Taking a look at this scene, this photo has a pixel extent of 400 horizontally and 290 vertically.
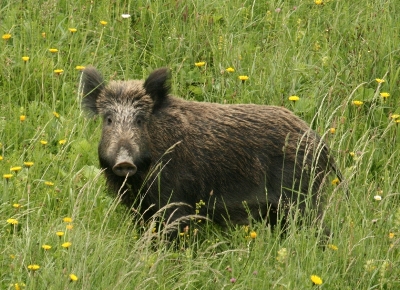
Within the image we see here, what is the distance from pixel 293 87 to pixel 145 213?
2040mm

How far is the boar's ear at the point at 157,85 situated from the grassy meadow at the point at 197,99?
1.90 feet

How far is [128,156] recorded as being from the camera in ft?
19.1

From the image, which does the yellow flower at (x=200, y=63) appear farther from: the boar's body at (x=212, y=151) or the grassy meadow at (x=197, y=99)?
the boar's body at (x=212, y=151)

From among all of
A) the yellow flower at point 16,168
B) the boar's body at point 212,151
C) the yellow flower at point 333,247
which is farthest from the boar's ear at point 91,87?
the yellow flower at point 333,247

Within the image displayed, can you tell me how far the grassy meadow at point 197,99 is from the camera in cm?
532

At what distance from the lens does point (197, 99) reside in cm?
787

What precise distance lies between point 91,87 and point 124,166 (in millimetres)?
981

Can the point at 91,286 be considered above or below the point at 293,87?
below

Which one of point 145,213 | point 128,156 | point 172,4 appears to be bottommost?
point 145,213

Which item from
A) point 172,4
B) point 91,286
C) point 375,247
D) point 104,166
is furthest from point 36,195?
point 172,4

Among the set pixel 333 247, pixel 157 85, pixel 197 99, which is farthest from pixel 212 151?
pixel 197 99

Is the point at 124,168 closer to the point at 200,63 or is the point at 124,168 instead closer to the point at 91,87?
the point at 91,87

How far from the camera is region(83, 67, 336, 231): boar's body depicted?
6258 mm

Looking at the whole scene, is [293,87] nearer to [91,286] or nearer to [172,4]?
[172,4]
